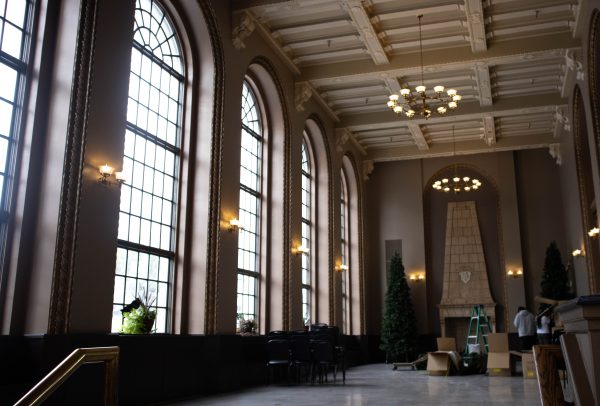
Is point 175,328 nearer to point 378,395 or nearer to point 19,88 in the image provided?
point 378,395

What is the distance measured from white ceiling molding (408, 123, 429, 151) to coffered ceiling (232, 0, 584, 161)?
71 mm

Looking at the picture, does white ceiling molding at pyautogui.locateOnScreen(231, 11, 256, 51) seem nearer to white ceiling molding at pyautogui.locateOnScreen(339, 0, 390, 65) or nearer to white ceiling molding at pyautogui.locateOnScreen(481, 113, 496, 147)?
white ceiling molding at pyautogui.locateOnScreen(339, 0, 390, 65)

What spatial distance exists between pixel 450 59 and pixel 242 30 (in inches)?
194

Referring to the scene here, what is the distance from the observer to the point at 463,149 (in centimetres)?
2061

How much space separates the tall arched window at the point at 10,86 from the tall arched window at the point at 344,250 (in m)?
12.6

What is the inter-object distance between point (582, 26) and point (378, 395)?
855cm

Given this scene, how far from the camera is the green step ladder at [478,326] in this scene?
749 inches

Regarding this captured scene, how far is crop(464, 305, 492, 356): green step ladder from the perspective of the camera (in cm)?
1903

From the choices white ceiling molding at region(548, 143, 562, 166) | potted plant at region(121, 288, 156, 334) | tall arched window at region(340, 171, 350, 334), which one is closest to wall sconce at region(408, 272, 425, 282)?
tall arched window at region(340, 171, 350, 334)

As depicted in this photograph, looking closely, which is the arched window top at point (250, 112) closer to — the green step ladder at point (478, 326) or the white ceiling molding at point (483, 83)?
the white ceiling molding at point (483, 83)

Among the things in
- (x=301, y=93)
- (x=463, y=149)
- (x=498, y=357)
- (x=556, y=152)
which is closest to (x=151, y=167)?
(x=301, y=93)

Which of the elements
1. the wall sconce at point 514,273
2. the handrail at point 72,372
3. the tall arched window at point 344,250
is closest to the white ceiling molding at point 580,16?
the tall arched window at point 344,250

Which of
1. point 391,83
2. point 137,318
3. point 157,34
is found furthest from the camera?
point 391,83

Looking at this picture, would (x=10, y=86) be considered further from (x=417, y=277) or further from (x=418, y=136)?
(x=417, y=277)
